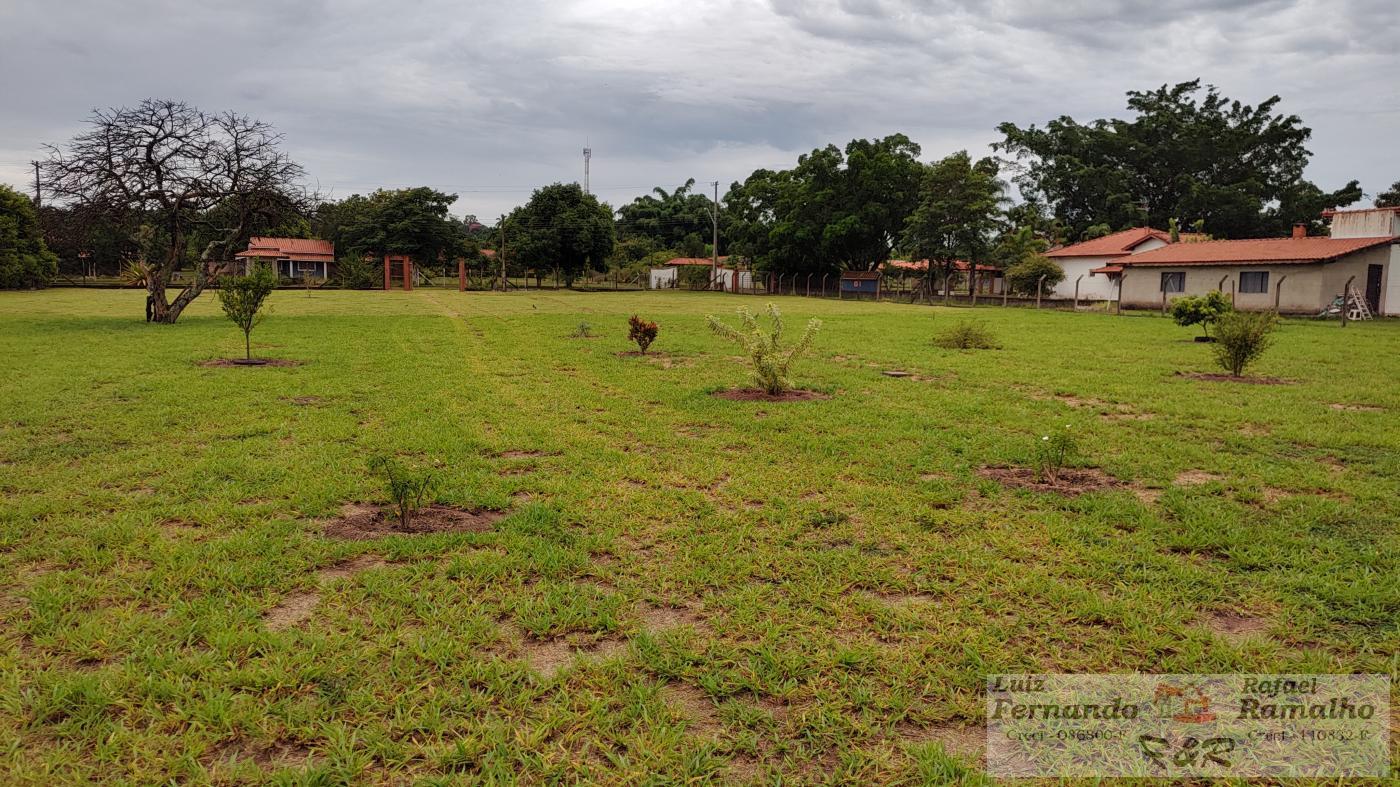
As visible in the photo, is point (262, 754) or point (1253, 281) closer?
point (262, 754)

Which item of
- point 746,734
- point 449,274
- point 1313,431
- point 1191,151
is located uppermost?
point 1191,151

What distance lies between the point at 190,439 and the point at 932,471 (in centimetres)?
668

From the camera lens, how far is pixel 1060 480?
5914mm

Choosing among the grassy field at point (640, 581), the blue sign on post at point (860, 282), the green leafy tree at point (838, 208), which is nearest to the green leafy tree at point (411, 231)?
the green leafy tree at point (838, 208)

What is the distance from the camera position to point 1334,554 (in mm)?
4262

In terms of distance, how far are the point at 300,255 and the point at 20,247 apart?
16.0m

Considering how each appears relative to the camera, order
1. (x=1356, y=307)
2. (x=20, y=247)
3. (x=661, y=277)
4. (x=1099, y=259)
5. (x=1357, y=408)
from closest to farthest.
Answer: (x=1357, y=408)
(x=1356, y=307)
(x=20, y=247)
(x=1099, y=259)
(x=661, y=277)

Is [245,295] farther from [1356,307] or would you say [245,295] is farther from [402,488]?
[1356,307]

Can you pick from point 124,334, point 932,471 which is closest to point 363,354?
point 124,334

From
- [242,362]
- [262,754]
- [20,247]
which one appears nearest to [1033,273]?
[242,362]

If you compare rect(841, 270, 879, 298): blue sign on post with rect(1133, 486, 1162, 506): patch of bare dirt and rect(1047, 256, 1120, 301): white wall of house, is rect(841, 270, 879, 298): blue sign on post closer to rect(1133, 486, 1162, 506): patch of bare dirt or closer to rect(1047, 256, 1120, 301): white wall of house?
rect(1047, 256, 1120, 301): white wall of house

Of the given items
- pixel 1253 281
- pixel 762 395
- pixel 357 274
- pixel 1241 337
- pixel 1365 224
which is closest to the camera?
pixel 762 395

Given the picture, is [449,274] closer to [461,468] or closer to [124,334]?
[124,334]

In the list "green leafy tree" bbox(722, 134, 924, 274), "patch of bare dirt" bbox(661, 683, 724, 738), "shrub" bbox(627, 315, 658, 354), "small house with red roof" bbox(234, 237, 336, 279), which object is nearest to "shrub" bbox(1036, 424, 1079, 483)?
"patch of bare dirt" bbox(661, 683, 724, 738)
